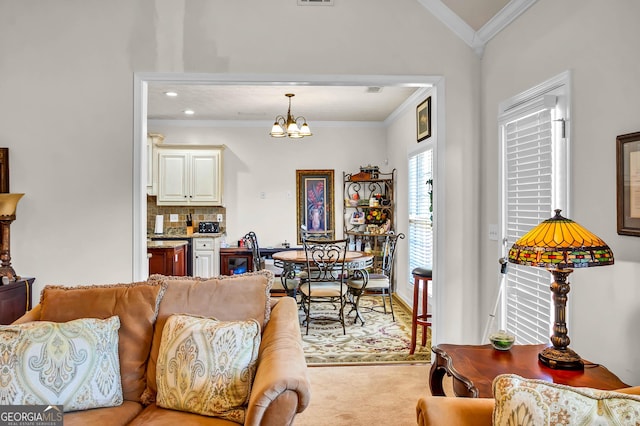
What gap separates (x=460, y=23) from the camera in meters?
3.41

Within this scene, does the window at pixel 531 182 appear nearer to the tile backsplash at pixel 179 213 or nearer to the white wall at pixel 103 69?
the white wall at pixel 103 69

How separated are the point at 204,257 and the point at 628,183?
5.72m

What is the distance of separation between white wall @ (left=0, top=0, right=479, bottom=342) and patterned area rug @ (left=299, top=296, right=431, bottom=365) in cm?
188

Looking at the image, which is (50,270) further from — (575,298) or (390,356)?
(575,298)

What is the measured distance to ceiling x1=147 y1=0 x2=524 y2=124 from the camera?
5105 mm

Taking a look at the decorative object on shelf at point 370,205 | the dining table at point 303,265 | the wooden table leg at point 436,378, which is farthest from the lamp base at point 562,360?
the decorative object on shelf at point 370,205

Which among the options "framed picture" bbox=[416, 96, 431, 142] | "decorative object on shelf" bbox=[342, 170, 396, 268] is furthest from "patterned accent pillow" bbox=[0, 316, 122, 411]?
"decorative object on shelf" bbox=[342, 170, 396, 268]

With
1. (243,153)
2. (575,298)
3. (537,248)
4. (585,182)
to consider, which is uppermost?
(243,153)

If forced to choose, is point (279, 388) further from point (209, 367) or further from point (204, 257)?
point (204, 257)

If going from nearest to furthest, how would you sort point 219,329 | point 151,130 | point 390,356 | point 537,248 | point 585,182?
1. point 537,248
2. point 219,329
3. point 585,182
4. point 390,356
5. point 151,130

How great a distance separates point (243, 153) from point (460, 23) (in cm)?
434

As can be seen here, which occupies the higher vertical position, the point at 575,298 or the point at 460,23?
the point at 460,23

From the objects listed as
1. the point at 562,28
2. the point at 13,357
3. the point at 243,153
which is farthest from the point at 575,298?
the point at 243,153

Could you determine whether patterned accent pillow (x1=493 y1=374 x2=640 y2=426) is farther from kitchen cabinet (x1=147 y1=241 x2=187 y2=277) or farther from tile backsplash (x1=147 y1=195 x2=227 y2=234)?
tile backsplash (x1=147 y1=195 x2=227 y2=234)
